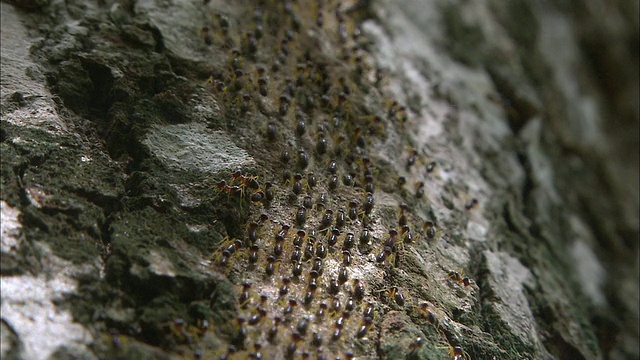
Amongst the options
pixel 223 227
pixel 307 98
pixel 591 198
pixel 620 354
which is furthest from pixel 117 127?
pixel 591 198

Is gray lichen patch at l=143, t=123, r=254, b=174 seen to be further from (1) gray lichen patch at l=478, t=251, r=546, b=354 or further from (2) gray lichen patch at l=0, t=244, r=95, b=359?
(1) gray lichen patch at l=478, t=251, r=546, b=354

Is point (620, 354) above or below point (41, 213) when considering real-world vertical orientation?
below

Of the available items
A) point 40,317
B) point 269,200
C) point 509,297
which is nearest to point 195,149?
point 269,200

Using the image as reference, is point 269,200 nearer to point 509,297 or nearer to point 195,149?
point 195,149

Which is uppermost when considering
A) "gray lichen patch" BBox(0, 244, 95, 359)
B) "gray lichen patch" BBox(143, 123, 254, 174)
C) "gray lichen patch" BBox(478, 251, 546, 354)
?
"gray lichen patch" BBox(143, 123, 254, 174)

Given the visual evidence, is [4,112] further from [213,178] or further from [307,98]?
[307,98]

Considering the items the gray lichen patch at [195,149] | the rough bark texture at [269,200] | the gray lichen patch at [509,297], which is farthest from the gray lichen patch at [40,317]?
the gray lichen patch at [509,297]

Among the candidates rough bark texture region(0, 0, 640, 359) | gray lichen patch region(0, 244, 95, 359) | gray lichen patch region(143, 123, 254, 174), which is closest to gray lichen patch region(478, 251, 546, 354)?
rough bark texture region(0, 0, 640, 359)
